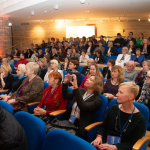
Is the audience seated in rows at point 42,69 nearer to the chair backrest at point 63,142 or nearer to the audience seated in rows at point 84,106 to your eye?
the audience seated in rows at point 84,106

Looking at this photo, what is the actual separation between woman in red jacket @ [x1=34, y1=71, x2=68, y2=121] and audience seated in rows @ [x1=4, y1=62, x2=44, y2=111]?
226mm

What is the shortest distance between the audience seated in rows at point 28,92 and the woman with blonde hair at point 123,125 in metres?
1.42

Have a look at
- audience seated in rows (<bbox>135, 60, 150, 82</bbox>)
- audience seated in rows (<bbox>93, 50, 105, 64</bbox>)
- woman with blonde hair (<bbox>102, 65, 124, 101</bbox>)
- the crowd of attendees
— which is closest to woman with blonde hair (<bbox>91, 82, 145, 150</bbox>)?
→ the crowd of attendees

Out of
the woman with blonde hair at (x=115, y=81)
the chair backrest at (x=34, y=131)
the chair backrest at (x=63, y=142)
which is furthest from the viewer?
the woman with blonde hair at (x=115, y=81)

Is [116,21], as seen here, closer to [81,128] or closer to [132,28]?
[132,28]

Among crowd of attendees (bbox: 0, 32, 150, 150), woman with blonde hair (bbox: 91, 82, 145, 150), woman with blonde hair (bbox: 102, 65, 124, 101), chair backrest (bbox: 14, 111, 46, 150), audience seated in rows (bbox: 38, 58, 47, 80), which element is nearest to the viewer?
chair backrest (bbox: 14, 111, 46, 150)

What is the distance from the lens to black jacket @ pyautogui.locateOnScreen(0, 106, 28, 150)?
1.00 m

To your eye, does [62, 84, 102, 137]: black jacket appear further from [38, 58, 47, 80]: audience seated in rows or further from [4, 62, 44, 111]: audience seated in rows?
[38, 58, 47, 80]: audience seated in rows

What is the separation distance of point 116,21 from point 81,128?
12455 millimetres

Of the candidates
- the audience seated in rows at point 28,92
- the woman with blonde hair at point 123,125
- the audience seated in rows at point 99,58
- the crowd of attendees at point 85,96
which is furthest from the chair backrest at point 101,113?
A: the audience seated in rows at point 99,58

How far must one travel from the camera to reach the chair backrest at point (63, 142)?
112 cm

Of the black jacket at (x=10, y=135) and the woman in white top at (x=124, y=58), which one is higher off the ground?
the woman in white top at (x=124, y=58)

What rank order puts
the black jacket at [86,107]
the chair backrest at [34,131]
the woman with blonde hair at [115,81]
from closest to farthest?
1. the chair backrest at [34,131]
2. the black jacket at [86,107]
3. the woman with blonde hair at [115,81]

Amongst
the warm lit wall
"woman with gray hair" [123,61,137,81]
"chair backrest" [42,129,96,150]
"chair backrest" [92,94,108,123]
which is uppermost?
the warm lit wall
